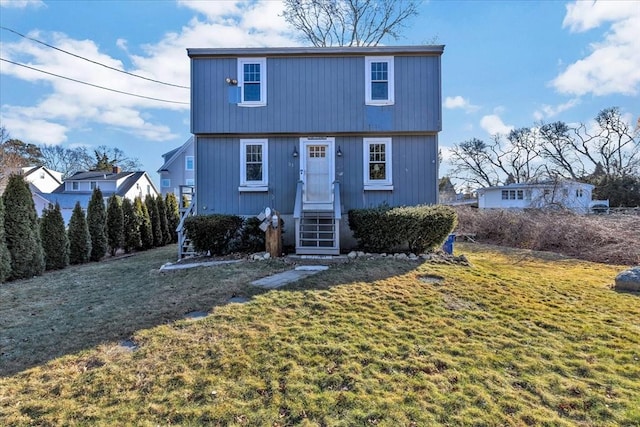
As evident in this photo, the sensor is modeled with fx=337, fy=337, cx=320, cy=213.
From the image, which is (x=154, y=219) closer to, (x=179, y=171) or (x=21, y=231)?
(x=21, y=231)

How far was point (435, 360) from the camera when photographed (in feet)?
11.7

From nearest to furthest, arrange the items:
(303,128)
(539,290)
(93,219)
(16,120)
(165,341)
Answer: (165,341), (539,290), (303,128), (93,219), (16,120)

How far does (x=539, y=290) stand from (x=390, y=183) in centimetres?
504

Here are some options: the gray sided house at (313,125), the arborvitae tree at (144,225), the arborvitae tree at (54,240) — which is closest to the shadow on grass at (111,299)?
the arborvitae tree at (54,240)

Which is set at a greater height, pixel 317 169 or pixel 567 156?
pixel 567 156

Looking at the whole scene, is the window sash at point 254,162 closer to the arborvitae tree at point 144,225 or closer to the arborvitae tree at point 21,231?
the arborvitae tree at point 21,231

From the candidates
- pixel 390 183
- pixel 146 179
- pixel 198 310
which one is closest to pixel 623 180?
pixel 390 183

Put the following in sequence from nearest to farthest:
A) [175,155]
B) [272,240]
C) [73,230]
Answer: [272,240]
[73,230]
[175,155]

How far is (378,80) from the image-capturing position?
1022 cm

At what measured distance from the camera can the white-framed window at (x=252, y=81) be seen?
1021 centimetres

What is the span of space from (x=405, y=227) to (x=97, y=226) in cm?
1072

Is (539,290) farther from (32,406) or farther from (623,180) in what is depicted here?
(623,180)

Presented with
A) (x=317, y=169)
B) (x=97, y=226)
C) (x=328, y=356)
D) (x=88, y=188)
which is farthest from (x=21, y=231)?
(x=88, y=188)

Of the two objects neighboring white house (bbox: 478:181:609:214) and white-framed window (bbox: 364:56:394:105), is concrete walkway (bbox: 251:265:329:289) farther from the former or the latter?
neighboring white house (bbox: 478:181:609:214)
